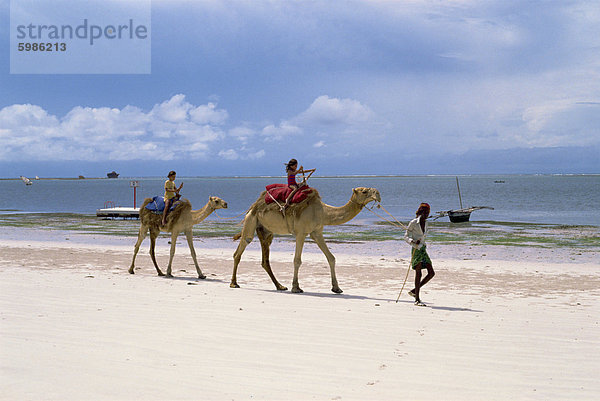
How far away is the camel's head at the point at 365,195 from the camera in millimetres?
10766

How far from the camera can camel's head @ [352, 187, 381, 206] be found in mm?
10766

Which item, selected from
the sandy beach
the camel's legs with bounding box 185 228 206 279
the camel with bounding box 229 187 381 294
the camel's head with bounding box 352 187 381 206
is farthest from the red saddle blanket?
the camel's legs with bounding box 185 228 206 279

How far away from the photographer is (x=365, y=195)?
10.9 metres

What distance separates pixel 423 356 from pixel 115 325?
4.17 meters

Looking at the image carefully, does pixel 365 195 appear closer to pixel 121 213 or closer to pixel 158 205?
pixel 158 205

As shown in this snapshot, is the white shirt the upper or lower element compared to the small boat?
upper

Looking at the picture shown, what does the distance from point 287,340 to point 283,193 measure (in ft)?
16.6

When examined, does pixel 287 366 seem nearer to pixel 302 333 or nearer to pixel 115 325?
pixel 302 333

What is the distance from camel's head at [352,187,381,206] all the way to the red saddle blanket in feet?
3.56

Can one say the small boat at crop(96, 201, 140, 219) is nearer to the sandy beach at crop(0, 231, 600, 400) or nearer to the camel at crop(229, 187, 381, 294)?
the sandy beach at crop(0, 231, 600, 400)

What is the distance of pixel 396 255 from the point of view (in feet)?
71.9

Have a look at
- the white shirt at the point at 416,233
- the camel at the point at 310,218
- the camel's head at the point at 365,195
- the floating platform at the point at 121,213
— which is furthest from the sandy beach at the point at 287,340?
the floating platform at the point at 121,213

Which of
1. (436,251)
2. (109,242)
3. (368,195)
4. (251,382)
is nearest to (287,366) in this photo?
(251,382)

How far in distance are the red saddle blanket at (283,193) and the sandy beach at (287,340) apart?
200cm
